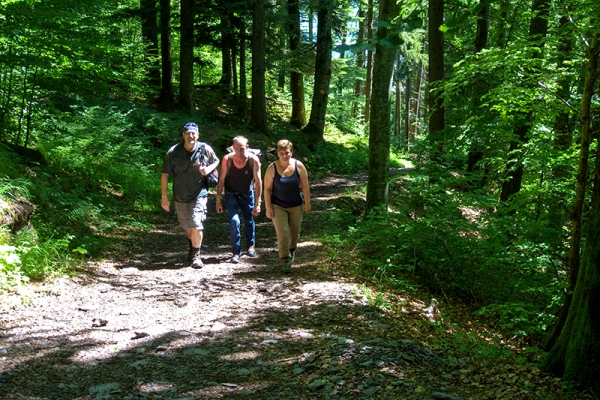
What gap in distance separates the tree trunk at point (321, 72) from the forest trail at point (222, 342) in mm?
15833

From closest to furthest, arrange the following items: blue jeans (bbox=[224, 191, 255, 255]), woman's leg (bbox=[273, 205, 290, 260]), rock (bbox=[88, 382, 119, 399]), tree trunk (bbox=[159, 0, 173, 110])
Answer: rock (bbox=[88, 382, 119, 399]) < woman's leg (bbox=[273, 205, 290, 260]) < blue jeans (bbox=[224, 191, 255, 255]) < tree trunk (bbox=[159, 0, 173, 110])

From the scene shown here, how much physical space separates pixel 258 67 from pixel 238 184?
1235 centimetres

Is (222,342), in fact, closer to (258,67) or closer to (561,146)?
(561,146)

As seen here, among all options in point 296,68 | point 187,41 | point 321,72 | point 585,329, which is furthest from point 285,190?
point 296,68

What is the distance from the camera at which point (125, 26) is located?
81.0 ft

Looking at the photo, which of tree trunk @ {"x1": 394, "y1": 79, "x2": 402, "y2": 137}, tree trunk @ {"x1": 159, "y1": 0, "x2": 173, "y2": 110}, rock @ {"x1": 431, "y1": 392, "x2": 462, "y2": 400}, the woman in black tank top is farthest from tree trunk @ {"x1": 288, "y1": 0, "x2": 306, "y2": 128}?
rock @ {"x1": 431, "y1": 392, "x2": 462, "y2": 400}

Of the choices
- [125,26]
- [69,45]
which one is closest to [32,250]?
[69,45]

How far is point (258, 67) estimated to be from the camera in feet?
63.2

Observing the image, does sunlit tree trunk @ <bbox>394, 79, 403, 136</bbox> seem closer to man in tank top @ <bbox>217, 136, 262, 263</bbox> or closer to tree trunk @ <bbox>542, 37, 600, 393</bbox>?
man in tank top @ <bbox>217, 136, 262, 263</bbox>

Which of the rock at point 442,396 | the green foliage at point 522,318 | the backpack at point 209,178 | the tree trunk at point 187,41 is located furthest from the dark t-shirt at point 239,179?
the tree trunk at point 187,41

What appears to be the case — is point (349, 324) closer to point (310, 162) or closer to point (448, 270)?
point (448, 270)

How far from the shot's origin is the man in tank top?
7.74 metres

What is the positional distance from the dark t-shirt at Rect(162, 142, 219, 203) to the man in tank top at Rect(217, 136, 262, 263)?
0.42 metres

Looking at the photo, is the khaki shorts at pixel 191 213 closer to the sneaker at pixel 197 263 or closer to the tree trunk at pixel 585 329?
the sneaker at pixel 197 263
